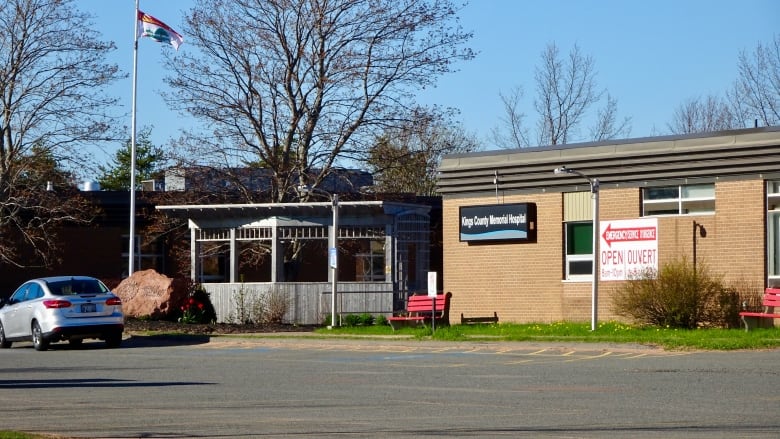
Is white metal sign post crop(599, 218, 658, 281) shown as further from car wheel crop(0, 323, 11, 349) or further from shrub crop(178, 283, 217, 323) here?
car wheel crop(0, 323, 11, 349)

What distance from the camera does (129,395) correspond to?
627 inches

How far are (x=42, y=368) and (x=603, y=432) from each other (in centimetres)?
1285

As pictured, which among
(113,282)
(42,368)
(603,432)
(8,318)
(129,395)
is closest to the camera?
(603,432)

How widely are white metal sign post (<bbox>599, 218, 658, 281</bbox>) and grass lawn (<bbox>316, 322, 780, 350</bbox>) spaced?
148 cm

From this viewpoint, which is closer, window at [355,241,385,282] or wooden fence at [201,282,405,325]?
wooden fence at [201,282,405,325]

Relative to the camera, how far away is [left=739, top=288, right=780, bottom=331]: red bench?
26516 millimetres

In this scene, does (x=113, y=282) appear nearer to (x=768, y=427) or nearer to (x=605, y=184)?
(x=605, y=184)

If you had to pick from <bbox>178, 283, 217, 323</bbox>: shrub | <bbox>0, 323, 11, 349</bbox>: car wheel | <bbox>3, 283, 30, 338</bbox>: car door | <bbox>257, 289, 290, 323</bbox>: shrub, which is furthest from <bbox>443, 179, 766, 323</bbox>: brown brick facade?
<bbox>0, 323, 11, 349</bbox>: car wheel

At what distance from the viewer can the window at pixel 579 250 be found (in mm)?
31234

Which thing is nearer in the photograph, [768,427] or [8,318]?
[768,427]

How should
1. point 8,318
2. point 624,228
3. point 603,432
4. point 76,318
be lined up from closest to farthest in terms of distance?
point 603,432 < point 76,318 < point 8,318 < point 624,228

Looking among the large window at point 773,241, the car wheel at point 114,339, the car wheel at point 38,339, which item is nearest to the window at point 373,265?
the car wheel at point 114,339

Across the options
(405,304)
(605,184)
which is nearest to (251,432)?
(605,184)

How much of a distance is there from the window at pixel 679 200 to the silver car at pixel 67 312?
1299 cm
